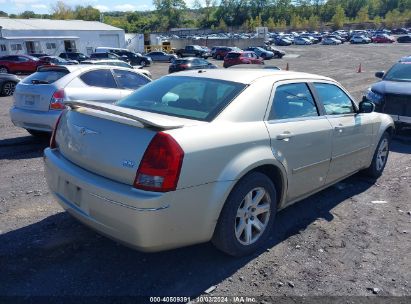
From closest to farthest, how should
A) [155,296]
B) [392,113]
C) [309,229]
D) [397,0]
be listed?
→ [155,296] → [309,229] → [392,113] → [397,0]

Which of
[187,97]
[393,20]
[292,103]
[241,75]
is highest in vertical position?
[393,20]

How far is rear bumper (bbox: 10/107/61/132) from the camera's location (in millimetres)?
6875

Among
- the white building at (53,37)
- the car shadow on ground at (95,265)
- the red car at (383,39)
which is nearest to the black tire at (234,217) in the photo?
the car shadow on ground at (95,265)

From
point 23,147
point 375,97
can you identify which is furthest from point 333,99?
point 23,147

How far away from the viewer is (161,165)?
289 centimetres

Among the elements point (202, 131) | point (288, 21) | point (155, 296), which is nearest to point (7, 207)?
point (155, 296)

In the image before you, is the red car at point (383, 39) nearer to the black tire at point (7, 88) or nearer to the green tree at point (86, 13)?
the black tire at point (7, 88)

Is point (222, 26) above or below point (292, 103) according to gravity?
above

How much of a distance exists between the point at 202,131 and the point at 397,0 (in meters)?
170

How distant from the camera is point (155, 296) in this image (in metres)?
3.02

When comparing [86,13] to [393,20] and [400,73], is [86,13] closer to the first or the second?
[393,20]

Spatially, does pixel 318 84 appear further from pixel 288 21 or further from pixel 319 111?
pixel 288 21

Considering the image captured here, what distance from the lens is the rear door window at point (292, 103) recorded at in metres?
3.86

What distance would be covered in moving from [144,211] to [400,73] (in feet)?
27.3
